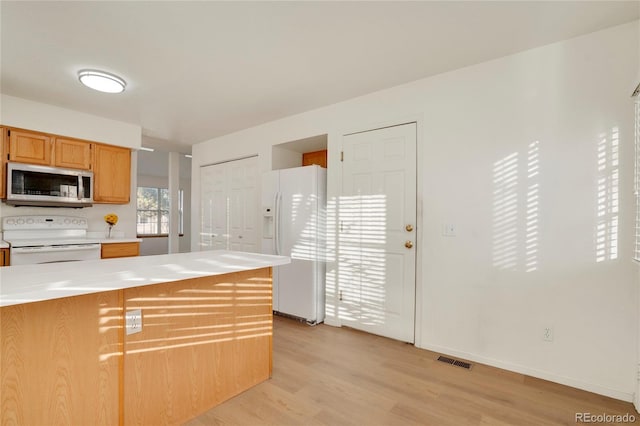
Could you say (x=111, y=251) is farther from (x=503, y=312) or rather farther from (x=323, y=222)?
(x=503, y=312)

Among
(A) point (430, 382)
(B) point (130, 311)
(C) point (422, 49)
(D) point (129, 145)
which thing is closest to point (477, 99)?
(C) point (422, 49)

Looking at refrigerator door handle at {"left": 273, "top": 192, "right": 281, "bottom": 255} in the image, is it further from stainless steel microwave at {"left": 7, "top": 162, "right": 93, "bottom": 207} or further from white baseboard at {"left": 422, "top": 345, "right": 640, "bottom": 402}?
stainless steel microwave at {"left": 7, "top": 162, "right": 93, "bottom": 207}

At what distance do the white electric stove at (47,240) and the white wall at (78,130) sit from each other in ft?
0.42

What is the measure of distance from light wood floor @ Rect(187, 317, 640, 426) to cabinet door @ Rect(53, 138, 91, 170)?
140 inches

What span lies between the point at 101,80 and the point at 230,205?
2379 mm

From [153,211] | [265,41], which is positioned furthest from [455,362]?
[153,211]

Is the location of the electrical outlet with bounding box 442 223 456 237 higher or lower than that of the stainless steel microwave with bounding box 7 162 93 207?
lower

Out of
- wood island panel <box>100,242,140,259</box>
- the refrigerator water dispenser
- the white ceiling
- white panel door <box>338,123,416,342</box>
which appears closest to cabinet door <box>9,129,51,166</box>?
the white ceiling

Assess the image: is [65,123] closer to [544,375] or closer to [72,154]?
[72,154]

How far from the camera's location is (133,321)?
1537 mm

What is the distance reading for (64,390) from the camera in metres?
1.33

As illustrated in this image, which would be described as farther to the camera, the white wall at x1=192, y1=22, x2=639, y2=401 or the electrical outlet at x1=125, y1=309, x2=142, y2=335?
the white wall at x1=192, y1=22, x2=639, y2=401

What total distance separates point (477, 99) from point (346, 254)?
1.92 metres

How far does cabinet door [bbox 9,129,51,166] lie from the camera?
11.5ft
